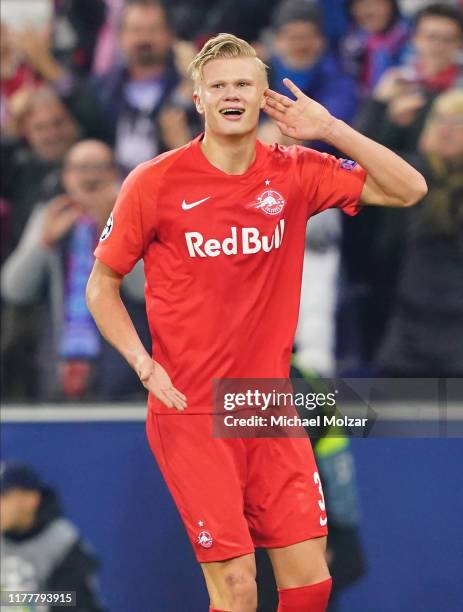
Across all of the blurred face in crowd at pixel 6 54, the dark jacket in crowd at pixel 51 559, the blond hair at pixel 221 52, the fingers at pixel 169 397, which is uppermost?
the blurred face in crowd at pixel 6 54

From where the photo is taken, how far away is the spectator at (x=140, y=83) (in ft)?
20.2

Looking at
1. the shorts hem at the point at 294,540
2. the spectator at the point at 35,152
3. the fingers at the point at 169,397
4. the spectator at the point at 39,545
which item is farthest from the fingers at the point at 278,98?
the spectator at the point at 35,152

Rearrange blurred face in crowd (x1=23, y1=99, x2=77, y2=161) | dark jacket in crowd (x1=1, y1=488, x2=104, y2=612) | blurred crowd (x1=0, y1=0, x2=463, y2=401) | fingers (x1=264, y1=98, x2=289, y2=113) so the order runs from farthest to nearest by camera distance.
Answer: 1. blurred face in crowd (x1=23, y1=99, x2=77, y2=161)
2. blurred crowd (x1=0, y1=0, x2=463, y2=401)
3. dark jacket in crowd (x1=1, y1=488, x2=104, y2=612)
4. fingers (x1=264, y1=98, x2=289, y2=113)

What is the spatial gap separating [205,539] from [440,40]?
2973 millimetres

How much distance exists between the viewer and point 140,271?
5.67 m

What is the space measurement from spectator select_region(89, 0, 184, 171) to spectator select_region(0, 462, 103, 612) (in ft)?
6.20

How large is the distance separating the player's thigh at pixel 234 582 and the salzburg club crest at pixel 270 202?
113 centimetres

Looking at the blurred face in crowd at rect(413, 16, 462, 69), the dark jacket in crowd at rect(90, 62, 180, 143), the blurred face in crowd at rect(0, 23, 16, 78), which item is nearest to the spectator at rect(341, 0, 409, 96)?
the blurred face in crowd at rect(413, 16, 462, 69)

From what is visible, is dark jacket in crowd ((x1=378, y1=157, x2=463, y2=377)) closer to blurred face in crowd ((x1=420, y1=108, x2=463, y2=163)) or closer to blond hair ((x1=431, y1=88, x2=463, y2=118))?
blurred face in crowd ((x1=420, y1=108, x2=463, y2=163))

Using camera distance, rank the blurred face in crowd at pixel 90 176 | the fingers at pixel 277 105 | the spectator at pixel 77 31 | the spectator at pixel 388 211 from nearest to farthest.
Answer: the fingers at pixel 277 105 → the spectator at pixel 388 211 → the blurred face in crowd at pixel 90 176 → the spectator at pixel 77 31

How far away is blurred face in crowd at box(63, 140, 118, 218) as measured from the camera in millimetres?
5922

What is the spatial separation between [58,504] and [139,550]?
382 millimetres

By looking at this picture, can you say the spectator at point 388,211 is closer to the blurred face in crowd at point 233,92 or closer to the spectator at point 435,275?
the spectator at point 435,275

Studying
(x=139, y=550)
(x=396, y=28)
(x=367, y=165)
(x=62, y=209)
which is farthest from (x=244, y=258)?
(x=396, y=28)
